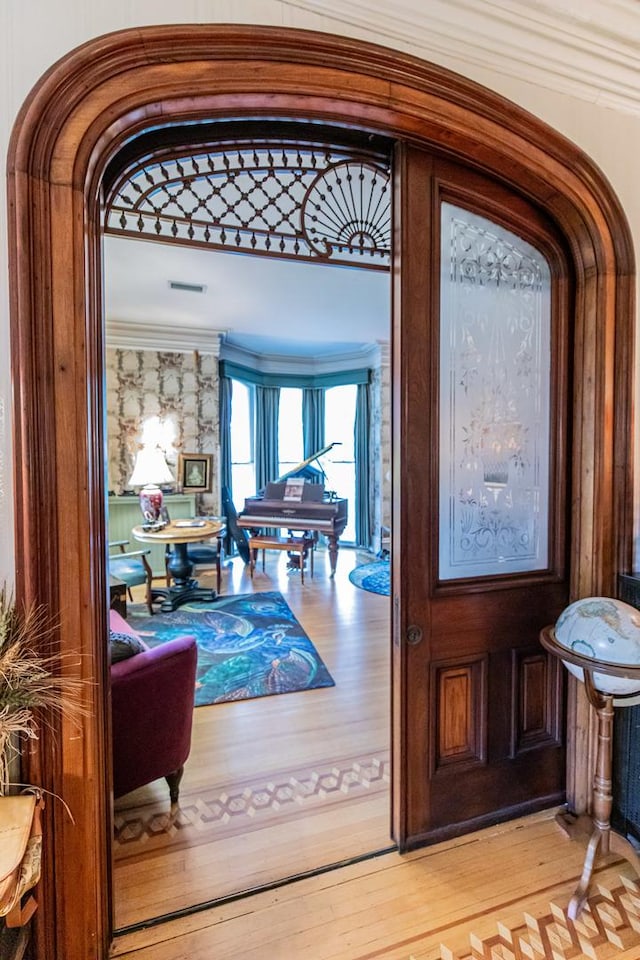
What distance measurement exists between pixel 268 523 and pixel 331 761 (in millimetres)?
3819

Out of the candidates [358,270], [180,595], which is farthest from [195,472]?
[358,270]

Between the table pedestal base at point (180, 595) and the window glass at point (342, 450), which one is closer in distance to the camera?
the table pedestal base at point (180, 595)

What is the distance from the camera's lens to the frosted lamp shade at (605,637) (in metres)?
1.47

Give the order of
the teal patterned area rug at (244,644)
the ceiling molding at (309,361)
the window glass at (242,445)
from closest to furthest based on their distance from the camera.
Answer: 1. the teal patterned area rug at (244,644)
2. the ceiling molding at (309,361)
3. the window glass at (242,445)

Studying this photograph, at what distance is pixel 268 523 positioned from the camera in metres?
6.05

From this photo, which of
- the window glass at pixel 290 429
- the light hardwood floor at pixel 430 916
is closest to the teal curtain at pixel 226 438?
the window glass at pixel 290 429

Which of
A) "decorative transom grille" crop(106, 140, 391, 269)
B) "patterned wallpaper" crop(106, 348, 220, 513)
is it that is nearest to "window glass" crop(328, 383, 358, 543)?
"patterned wallpaper" crop(106, 348, 220, 513)

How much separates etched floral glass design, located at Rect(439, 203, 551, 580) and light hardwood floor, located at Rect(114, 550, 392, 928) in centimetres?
120

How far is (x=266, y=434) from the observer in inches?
313

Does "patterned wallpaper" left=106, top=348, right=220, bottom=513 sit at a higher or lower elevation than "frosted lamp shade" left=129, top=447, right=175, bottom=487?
higher

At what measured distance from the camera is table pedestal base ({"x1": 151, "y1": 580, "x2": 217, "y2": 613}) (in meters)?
4.85

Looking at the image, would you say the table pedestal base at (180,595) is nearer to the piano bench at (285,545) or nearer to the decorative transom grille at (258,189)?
the piano bench at (285,545)

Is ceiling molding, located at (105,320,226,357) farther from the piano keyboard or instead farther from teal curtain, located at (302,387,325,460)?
the piano keyboard

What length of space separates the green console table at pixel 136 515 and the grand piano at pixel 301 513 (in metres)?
0.75
